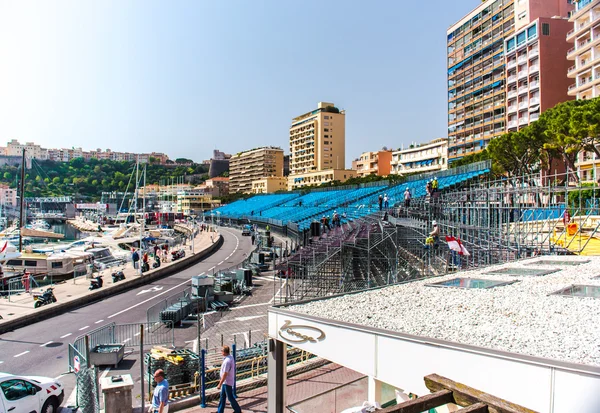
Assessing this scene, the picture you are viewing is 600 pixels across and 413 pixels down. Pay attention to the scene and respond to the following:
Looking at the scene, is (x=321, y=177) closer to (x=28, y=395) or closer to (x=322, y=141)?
(x=322, y=141)

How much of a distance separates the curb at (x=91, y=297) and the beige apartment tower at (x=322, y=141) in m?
84.1

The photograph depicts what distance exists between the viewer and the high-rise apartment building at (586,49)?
44312 mm

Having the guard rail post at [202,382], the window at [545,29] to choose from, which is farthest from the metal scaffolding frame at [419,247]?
the window at [545,29]

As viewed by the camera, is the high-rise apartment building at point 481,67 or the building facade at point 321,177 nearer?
the high-rise apartment building at point 481,67

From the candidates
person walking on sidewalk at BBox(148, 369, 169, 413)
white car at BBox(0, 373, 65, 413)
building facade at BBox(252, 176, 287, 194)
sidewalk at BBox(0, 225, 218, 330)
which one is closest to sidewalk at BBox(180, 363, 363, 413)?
person walking on sidewalk at BBox(148, 369, 169, 413)

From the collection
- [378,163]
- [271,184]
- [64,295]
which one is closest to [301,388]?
[64,295]

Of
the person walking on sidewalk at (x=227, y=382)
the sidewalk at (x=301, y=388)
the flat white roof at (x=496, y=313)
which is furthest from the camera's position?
the sidewalk at (x=301, y=388)

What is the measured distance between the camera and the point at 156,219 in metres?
104

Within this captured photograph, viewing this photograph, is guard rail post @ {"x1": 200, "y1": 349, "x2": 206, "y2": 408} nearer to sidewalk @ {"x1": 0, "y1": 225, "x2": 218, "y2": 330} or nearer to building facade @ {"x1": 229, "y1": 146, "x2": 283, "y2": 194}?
sidewalk @ {"x1": 0, "y1": 225, "x2": 218, "y2": 330}

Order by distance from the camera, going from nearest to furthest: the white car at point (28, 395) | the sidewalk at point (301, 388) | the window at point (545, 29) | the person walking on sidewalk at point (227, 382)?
1. the white car at point (28, 395)
2. the person walking on sidewalk at point (227, 382)
3. the sidewalk at point (301, 388)
4. the window at point (545, 29)

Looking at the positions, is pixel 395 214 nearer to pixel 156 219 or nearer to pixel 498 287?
pixel 498 287

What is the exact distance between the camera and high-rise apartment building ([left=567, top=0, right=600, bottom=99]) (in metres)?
44.3

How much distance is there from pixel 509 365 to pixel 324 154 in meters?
116

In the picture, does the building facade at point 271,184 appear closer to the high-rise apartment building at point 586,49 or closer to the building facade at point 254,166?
the building facade at point 254,166
